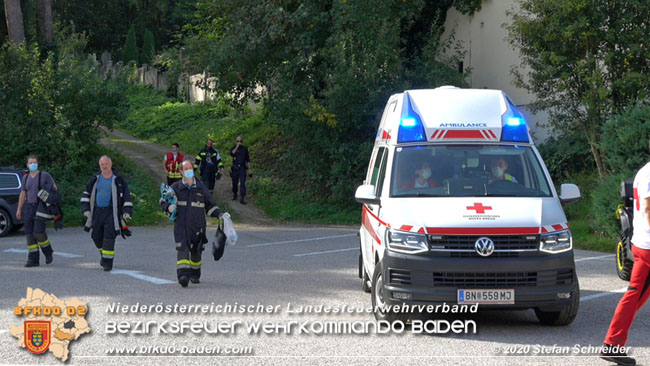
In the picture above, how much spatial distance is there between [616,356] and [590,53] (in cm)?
1430

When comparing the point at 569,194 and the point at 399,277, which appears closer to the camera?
the point at 399,277

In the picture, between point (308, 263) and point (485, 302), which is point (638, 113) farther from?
point (485, 302)

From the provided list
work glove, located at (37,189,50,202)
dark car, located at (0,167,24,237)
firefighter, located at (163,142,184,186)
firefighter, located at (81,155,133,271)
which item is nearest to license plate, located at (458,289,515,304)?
firefighter, located at (81,155,133,271)

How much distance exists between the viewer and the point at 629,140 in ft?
56.5

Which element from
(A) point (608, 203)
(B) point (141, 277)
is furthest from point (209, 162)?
(B) point (141, 277)

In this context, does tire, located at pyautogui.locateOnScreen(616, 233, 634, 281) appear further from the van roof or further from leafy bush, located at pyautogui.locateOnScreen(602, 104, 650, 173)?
leafy bush, located at pyautogui.locateOnScreen(602, 104, 650, 173)

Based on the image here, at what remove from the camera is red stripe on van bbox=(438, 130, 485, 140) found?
30.5ft

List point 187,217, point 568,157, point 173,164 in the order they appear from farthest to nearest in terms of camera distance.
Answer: point 173,164 < point 568,157 < point 187,217

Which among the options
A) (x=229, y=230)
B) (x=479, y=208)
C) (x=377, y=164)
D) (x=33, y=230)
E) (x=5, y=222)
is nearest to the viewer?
(x=479, y=208)

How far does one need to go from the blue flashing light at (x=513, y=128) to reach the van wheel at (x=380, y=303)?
82.3 inches

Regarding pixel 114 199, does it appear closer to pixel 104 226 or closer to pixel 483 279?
pixel 104 226

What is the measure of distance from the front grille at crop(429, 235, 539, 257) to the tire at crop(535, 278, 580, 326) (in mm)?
684

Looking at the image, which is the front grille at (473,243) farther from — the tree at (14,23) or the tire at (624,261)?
the tree at (14,23)

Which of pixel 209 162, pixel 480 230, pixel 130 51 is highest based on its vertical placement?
pixel 130 51
